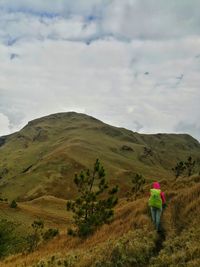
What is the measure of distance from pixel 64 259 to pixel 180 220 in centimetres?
501

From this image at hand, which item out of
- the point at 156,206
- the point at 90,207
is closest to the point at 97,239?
the point at 156,206

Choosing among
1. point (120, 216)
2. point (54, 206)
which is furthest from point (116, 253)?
point (54, 206)

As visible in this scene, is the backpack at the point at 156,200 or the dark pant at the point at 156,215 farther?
the backpack at the point at 156,200

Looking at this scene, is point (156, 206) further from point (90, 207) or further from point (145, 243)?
point (90, 207)

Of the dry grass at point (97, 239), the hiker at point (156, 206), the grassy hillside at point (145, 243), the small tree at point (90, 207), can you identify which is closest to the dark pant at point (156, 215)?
the hiker at point (156, 206)

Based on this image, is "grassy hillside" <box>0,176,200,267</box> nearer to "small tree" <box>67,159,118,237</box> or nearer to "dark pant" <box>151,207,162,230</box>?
"dark pant" <box>151,207,162,230</box>

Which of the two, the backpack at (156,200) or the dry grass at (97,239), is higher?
the backpack at (156,200)

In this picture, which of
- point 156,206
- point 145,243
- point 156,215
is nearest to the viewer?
point 145,243

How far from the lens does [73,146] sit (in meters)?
197

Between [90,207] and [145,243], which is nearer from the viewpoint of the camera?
[145,243]

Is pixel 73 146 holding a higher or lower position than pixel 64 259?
higher

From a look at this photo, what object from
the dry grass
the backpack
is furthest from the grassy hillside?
the backpack

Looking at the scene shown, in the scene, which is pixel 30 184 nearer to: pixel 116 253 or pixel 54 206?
pixel 54 206

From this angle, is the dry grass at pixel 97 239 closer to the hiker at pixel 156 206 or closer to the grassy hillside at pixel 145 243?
the grassy hillside at pixel 145 243
